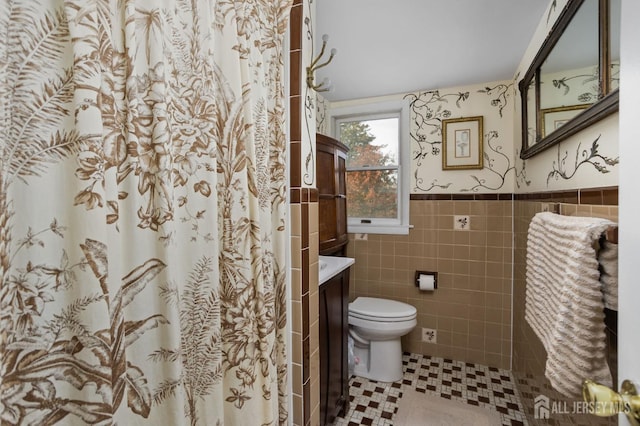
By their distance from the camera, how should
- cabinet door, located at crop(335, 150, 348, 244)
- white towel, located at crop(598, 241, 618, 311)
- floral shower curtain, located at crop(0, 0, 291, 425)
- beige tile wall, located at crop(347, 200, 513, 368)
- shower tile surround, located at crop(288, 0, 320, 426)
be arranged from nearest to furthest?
floral shower curtain, located at crop(0, 0, 291, 425)
white towel, located at crop(598, 241, 618, 311)
shower tile surround, located at crop(288, 0, 320, 426)
cabinet door, located at crop(335, 150, 348, 244)
beige tile wall, located at crop(347, 200, 513, 368)

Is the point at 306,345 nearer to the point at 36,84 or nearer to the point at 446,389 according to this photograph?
the point at 36,84

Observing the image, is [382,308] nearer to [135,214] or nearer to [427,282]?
[427,282]

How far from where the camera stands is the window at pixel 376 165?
8.42ft

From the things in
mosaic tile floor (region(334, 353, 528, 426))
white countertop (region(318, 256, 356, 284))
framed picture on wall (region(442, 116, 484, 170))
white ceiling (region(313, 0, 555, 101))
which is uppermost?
white ceiling (region(313, 0, 555, 101))

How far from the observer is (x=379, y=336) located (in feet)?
7.06

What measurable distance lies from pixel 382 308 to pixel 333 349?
0.79 metres

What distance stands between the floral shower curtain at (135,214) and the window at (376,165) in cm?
191

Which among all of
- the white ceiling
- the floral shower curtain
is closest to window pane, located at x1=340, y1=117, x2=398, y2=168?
the white ceiling

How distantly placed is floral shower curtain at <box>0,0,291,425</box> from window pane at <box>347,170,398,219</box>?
193 cm

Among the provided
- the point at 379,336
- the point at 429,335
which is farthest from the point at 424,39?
the point at 429,335

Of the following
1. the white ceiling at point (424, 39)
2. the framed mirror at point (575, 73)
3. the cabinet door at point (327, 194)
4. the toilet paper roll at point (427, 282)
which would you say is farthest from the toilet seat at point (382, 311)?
the white ceiling at point (424, 39)

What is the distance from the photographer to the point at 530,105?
172 cm

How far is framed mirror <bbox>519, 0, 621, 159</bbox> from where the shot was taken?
0.85 metres

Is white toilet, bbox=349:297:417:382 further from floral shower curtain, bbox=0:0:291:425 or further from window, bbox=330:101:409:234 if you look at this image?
floral shower curtain, bbox=0:0:291:425
